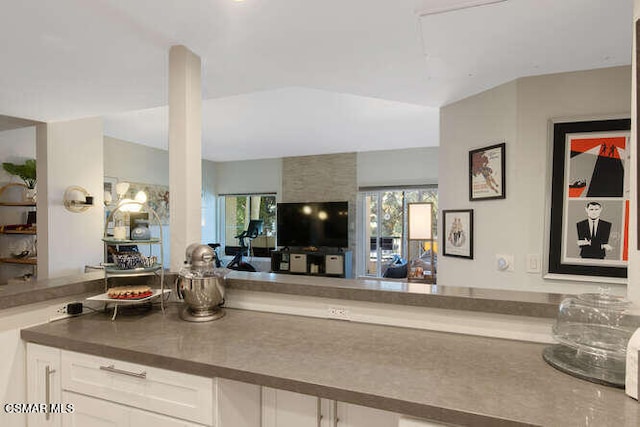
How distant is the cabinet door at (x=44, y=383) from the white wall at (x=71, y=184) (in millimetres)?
2762

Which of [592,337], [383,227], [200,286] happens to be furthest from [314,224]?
[592,337]

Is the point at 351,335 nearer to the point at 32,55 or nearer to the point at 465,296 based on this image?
the point at 465,296

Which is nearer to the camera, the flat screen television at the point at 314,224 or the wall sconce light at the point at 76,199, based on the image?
the wall sconce light at the point at 76,199

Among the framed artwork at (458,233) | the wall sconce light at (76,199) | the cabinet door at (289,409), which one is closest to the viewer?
the cabinet door at (289,409)

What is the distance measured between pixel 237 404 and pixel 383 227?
17.1 ft

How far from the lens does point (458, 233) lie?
103 inches

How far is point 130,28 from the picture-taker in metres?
1.68

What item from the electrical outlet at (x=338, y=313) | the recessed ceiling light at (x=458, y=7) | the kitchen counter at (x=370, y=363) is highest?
the recessed ceiling light at (x=458, y=7)

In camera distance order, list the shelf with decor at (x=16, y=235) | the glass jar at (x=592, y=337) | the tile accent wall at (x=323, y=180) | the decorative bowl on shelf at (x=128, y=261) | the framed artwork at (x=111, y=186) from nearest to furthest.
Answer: the glass jar at (x=592, y=337), the decorative bowl on shelf at (x=128, y=261), the shelf with decor at (x=16, y=235), the framed artwork at (x=111, y=186), the tile accent wall at (x=323, y=180)

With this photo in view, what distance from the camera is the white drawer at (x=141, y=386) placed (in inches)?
41.8

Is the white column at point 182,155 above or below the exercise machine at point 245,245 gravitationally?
above

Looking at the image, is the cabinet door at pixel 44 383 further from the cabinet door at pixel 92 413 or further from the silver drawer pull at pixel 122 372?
the silver drawer pull at pixel 122 372

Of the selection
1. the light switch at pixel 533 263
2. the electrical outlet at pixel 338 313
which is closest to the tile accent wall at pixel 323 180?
the light switch at pixel 533 263

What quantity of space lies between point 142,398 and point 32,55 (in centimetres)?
214
